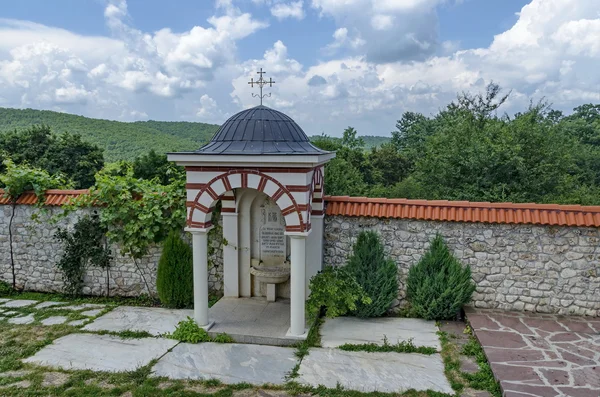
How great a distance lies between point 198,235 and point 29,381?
2.98 meters

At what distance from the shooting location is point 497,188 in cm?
1445

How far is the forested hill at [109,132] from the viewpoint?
1277 inches

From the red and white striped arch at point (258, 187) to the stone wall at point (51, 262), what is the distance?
5.56 feet

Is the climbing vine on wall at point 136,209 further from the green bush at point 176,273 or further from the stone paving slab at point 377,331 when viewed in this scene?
the stone paving slab at point 377,331

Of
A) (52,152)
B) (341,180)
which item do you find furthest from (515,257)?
(52,152)

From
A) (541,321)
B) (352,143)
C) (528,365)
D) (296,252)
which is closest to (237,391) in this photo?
(296,252)

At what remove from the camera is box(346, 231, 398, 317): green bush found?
8219mm

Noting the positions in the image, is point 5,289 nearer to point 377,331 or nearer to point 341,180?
point 377,331

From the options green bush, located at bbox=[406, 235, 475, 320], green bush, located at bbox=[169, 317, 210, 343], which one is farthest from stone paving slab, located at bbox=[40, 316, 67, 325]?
green bush, located at bbox=[406, 235, 475, 320]

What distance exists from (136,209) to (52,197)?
1.96 m

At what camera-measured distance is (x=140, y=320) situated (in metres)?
8.27

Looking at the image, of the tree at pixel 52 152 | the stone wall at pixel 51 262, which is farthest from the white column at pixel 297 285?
the tree at pixel 52 152

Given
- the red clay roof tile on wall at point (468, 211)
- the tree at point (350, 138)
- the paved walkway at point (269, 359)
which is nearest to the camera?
the paved walkway at point (269, 359)

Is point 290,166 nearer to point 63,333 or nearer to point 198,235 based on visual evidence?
point 198,235
